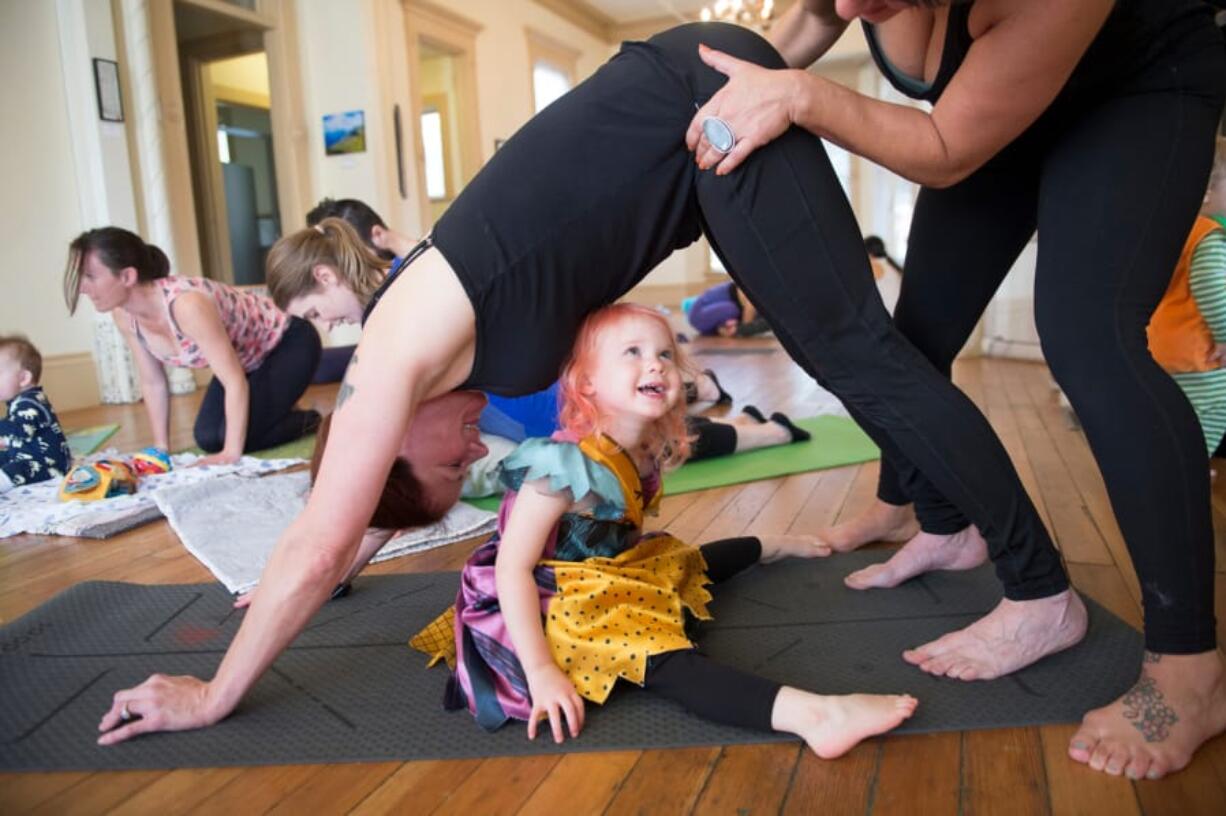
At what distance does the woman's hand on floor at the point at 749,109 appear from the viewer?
929 millimetres

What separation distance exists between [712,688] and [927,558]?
0.56m

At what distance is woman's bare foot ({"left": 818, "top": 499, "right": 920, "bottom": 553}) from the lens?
1.62 metres

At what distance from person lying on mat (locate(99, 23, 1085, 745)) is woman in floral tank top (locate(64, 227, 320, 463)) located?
178 centimetres

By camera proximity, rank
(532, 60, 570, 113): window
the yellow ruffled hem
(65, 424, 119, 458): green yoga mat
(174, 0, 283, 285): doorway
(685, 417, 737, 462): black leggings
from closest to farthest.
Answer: the yellow ruffled hem, (685, 417, 737, 462): black leggings, (65, 424, 119, 458): green yoga mat, (174, 0, 283, 285): doorway, (532, 60, 570, 113): window

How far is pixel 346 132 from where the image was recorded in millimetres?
5422

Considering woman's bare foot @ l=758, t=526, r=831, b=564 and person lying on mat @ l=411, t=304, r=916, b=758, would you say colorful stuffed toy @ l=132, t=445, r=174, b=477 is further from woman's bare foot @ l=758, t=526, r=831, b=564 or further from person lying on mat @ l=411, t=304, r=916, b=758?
woman's bare foot @ l=758, t=526, r=831, b=564

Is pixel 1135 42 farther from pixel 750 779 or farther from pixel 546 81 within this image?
pixel 546 81

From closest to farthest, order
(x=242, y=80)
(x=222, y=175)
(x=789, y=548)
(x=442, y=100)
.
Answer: (x=789, y=548), (x=222, y=175), (x=242, y=80), (x=442, y=100)

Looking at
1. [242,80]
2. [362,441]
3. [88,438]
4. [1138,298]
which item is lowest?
[88,438]

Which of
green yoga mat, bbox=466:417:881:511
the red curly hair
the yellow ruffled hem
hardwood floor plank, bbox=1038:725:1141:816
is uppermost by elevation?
the red curly hair

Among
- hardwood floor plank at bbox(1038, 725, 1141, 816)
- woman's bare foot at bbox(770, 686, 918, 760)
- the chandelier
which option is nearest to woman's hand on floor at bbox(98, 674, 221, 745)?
woman's bare foot at bbox(770, 686, 918, 760)

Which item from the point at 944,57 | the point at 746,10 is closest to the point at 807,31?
the point at 944,57

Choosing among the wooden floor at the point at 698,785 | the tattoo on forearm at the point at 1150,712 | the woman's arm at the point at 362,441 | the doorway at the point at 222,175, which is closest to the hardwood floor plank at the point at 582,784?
the wooden floor at the point at 698,785

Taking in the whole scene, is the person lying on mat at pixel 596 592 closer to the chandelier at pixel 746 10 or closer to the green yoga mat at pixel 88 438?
the green yoga mat at pixel 88 438
